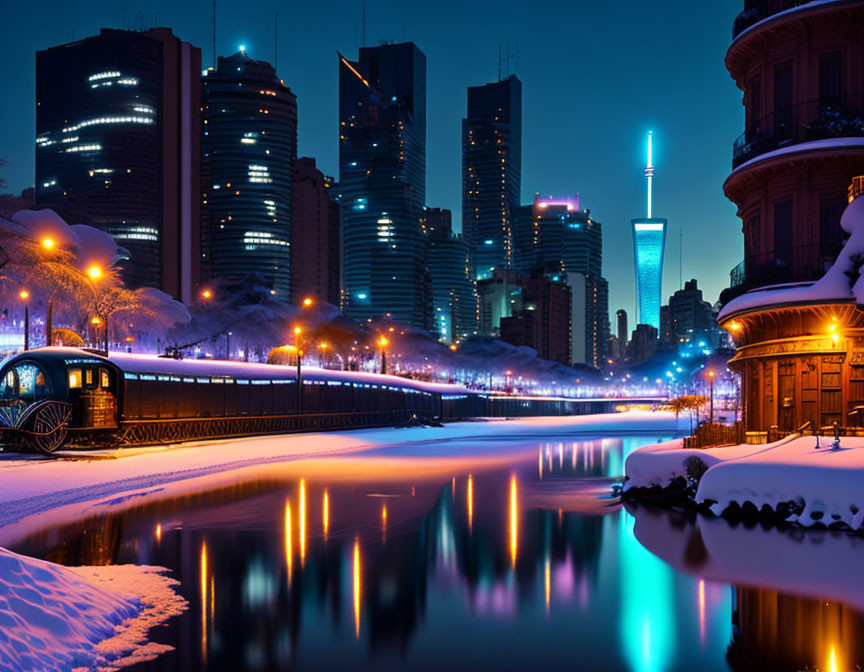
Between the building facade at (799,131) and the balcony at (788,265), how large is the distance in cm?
3

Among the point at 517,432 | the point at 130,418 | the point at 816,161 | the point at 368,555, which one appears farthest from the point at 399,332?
the point at 368,555

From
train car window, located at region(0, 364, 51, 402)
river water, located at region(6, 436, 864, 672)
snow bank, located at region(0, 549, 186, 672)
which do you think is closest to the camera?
snow bank, located at region(0, 549, 186, 672)

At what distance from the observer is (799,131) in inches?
1064

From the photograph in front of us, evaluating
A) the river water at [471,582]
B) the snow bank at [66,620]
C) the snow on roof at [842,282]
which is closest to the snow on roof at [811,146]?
the snow on roof at [842,282]

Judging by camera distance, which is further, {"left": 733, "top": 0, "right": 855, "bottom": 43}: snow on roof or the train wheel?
the train wheel

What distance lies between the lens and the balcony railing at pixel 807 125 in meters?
26.0

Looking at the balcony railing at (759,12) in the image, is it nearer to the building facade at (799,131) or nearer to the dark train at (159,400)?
the building facade at (799,131)

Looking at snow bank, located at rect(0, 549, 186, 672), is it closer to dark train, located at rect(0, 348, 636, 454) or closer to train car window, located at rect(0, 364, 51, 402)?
dark train, located at rect(0, 348, 636, 454)

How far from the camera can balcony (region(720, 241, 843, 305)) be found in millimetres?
26094

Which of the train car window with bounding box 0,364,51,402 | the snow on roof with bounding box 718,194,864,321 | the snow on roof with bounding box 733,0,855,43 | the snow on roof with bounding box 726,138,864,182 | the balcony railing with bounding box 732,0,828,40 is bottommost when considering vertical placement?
the train car window with bounding box 0,364,51,402

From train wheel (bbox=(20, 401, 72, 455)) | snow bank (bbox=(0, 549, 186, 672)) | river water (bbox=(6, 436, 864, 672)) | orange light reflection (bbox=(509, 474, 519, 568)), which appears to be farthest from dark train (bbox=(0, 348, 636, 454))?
snow bank (bbox=(0, 549, 186, 672))

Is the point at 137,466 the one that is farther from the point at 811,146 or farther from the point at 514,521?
the point at 811,146

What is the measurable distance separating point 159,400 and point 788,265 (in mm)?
28303

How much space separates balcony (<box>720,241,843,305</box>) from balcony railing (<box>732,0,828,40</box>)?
8105 millimetres
